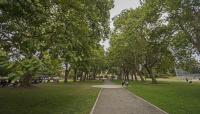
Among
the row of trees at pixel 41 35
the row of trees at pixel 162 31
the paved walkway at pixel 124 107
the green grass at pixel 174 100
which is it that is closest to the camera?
the row of trees at pixel 41 35

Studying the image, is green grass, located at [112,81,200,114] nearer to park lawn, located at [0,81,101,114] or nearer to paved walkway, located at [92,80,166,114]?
paved walkway, located at [92,80,166,114]

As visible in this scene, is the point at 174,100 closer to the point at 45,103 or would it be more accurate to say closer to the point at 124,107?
the point at 124,107

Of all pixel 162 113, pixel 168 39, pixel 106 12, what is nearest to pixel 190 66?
pixel 168 39

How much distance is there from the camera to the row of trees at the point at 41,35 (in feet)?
33.2

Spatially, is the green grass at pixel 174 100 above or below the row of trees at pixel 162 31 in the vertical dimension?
below

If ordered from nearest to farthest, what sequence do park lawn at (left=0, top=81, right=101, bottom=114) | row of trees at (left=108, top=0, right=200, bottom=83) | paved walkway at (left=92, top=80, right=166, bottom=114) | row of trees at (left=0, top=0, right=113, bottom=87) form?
row of trees at (left=0, top=0, right=113, bottom=87) < paved walkway at (left=92, top=80, right=166, bottom=114) < park lawn at (left=0, top=81, right=101, bottom=114) < row of trees at (left=108, top=0, right=200, bottom=83)

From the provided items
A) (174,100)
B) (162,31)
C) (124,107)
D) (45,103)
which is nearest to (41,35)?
(124,107)

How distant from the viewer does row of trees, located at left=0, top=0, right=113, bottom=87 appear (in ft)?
33.2

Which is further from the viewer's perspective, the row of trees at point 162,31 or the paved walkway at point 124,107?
the row of trees at point 162,31

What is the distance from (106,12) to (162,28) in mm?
11717

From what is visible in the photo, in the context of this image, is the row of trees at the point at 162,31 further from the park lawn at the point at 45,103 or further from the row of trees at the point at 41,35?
the row of trees at the point at 41,35

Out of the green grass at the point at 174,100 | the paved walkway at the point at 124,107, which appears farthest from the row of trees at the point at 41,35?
the green grass at the point at 174,100

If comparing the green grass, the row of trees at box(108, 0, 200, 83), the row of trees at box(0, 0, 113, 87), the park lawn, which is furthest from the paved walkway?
the row of trees at box(108, 0, 200, 83)

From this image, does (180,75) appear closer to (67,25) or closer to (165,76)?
(165,76)
